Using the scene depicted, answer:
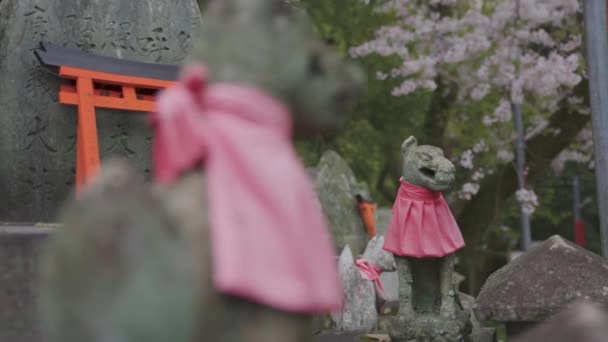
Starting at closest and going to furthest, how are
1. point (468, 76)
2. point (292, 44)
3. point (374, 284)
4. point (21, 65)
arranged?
point (292, 44) → point (21, 65) → point (374, 284) → point (468, 76)

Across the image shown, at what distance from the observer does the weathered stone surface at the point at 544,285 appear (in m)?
8.04

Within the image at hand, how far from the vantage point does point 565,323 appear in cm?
325

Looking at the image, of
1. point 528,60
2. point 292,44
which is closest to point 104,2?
point 292,44

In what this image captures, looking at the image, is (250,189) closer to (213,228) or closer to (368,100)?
(213,228)

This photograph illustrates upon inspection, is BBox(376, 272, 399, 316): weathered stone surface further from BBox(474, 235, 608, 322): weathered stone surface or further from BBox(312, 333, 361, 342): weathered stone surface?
BBox(474, 235, 608, 322): weathered stone surface

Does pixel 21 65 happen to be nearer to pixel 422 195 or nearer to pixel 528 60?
pixel 422 195

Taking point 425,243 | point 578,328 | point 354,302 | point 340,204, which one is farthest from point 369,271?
point 578,328

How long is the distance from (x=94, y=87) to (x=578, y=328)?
4.37m

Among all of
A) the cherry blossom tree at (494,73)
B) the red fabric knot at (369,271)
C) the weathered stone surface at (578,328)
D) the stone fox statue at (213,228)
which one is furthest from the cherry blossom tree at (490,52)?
the stone fox statue at (213,228)

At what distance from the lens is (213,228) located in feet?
9.54

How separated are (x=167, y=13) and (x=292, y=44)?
441 cm

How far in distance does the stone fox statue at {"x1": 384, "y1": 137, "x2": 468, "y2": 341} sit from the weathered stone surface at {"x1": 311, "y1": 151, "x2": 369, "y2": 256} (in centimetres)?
612

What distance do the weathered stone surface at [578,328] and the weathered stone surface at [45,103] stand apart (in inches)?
167

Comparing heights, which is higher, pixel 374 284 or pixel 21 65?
pixel 21 65
